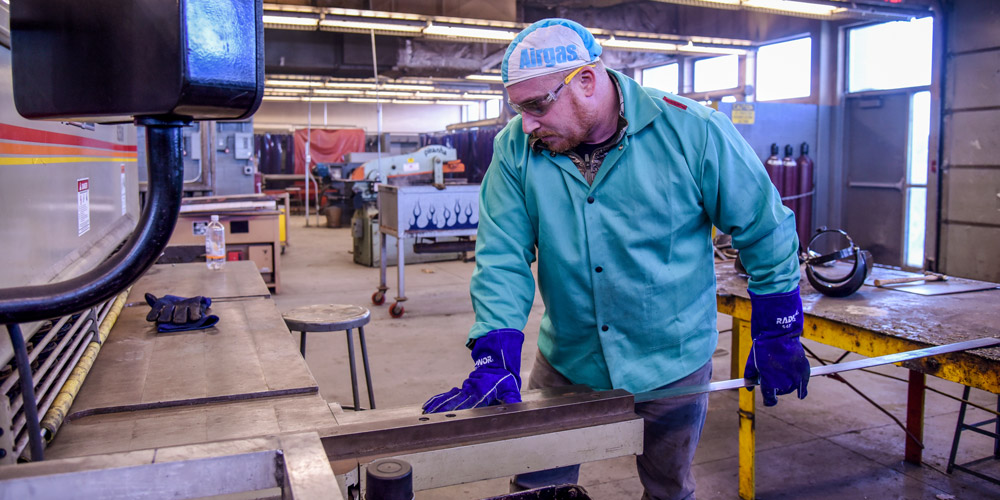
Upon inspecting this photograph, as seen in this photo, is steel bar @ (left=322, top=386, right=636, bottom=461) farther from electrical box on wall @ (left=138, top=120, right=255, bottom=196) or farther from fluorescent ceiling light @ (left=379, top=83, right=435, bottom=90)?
fluorescent ceiling light @ (left=379, top=83, right=435, bottom=90)

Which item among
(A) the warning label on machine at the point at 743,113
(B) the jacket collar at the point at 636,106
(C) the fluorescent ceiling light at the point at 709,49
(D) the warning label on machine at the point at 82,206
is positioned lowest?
(D) the warning label on machine at the point at 82,206

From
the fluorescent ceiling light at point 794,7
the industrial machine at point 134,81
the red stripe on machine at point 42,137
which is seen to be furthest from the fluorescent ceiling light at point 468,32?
the industrial machine at point 134,81

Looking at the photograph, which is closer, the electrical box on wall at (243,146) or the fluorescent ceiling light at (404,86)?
the electrical box on wall at (243,146)

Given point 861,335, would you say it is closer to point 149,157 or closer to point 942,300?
point 942,300

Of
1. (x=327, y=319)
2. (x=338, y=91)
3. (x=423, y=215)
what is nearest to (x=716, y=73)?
(x=423, y=215)

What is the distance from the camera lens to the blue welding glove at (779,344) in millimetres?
1655

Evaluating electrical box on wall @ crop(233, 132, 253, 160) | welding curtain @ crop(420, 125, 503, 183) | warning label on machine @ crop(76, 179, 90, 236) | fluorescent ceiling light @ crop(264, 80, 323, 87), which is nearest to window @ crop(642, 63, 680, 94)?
welding curtain @ crop(420, 125, 503, 183)

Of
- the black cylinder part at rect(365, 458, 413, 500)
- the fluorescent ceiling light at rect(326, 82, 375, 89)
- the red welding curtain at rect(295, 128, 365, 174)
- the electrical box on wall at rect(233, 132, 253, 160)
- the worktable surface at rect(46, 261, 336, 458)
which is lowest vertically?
the worktable surface at rect(46, 261, 336, 458)

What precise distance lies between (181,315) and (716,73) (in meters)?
9.39

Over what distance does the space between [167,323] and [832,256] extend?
2.46m

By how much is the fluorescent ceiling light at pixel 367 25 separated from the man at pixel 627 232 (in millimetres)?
4800

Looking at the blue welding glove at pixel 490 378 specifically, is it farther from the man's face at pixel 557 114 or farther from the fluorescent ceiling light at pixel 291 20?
the fluorescent ceiling light at pixel 291 20

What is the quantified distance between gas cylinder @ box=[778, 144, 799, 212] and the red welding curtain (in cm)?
1231

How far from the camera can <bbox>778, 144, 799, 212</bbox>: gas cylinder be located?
685cm
